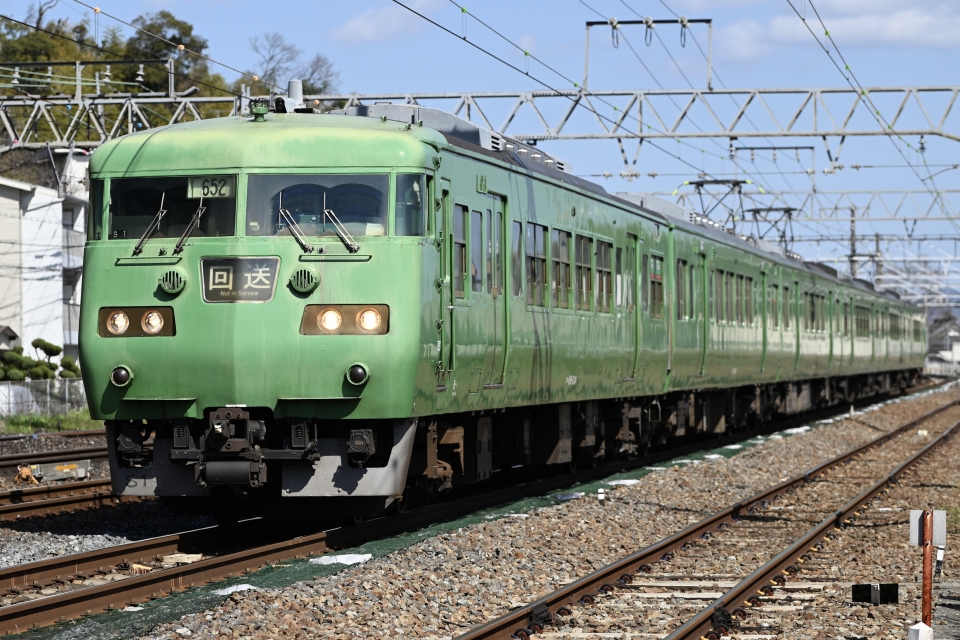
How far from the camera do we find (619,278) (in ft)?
55.8

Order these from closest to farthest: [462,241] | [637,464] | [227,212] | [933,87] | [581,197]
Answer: [227,212], [462,241], [581,197], [637,464], [933,87]

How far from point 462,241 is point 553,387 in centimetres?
305

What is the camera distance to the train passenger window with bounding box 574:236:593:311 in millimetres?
15312

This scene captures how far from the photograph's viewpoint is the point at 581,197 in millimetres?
15539

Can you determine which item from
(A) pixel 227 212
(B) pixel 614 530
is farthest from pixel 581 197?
(A) pixel 227 212

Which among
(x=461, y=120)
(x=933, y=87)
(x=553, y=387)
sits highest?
(x=933, y=87)

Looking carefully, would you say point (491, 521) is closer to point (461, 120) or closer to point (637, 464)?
point (461, 120)

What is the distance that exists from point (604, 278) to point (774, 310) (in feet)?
39.3

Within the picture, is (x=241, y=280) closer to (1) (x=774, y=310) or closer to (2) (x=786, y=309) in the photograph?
(1) (x=774, y=310)

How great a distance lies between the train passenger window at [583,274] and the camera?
15.3 meters

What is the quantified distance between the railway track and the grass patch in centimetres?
1590

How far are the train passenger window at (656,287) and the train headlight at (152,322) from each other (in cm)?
922

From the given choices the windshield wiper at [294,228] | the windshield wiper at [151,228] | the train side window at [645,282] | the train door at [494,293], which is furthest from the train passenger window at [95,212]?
the train side window at [645,282]

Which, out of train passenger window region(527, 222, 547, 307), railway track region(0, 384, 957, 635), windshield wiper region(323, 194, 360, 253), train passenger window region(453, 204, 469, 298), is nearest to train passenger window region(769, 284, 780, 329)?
train passenger window region(527, 222, 547, 307)
